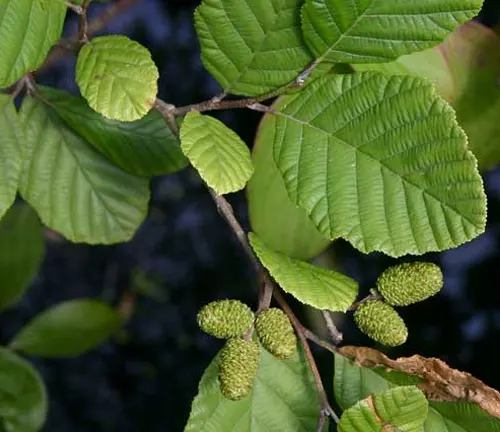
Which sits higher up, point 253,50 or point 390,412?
point 253,50

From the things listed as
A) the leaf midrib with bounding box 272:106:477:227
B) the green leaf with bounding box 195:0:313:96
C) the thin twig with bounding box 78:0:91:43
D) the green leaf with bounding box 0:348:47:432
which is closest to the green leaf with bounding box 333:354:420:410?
the leaf midrib with bounding box 272:106:477:227

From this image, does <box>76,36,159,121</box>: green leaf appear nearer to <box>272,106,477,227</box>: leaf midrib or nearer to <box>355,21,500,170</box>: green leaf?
<box>272,106,477,227</box>: leaf midrib

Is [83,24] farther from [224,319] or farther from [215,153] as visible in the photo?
[224,319]

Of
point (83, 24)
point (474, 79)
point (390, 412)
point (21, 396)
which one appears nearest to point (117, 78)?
point (83, 24)

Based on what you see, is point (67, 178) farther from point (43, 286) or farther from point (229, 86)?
point (43, 286)

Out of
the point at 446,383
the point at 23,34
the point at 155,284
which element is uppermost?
the point at 23,34

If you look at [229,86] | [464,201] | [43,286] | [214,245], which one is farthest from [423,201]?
[43,286]
